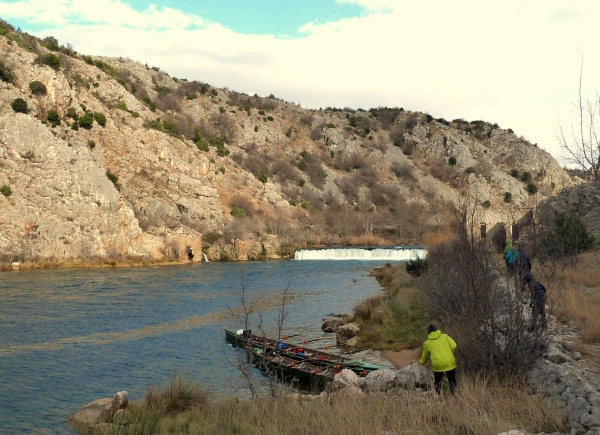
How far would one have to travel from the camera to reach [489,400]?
Answer: 8805mm

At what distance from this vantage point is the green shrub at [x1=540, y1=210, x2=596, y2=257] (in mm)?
24250

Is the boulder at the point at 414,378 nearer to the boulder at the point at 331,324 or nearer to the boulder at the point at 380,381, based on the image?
the boulder at the point at 380,381

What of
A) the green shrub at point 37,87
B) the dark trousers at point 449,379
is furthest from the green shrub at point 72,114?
the dark trousers at point 449,379

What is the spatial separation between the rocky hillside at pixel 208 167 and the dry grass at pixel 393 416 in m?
12.2

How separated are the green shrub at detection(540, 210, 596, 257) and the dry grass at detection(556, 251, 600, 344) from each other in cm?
69

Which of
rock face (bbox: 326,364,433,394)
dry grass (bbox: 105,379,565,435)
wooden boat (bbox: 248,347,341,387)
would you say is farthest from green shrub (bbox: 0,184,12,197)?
rock face (bbox: 326,364,433,394)

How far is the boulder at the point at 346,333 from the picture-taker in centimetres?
2158

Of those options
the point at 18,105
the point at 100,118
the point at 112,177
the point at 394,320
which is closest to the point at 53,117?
the point at 18,105

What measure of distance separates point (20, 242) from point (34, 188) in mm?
6235

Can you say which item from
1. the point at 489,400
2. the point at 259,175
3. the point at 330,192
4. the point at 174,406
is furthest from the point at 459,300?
the point at 330,192

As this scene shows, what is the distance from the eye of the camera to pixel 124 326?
80.6 ft

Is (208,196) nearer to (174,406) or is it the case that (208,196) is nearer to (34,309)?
(34,309)

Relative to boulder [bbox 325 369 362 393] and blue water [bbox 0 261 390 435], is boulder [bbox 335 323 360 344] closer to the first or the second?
blue water [bbox 0 261 390 435]

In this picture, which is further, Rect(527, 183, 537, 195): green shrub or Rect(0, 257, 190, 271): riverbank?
Rect(527, 183, 537, 195): green shrub
